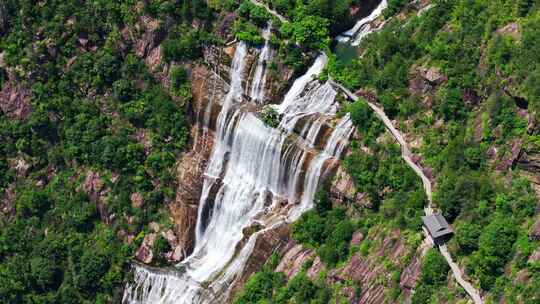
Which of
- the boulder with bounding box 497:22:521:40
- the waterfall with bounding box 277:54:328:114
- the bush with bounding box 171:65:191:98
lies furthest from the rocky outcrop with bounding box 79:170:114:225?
the boulder with bounding box 497:22:521:40

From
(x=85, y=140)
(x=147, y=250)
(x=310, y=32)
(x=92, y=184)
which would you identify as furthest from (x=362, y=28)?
(x=92, y=184)

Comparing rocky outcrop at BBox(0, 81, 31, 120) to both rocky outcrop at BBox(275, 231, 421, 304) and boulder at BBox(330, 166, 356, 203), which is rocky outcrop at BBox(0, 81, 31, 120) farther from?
rocky outcrop at BBox(275, 231, 421, 304)

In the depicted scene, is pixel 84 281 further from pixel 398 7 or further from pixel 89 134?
pixel 398 7

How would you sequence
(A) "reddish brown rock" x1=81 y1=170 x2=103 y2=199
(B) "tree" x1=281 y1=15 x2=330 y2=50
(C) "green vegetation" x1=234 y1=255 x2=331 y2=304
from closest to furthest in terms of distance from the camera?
(C) "green vegetation" x1=234 y1=255 x2=331 y2=304, (B) "tree" x1=281 y1=15 x2=330 y2=50, (A) "reddish brown rock" x1=81 y1=170 x2=103 y2=199

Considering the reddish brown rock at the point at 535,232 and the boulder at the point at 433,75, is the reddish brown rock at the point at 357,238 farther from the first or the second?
the reddish brown rock at the point at 535,232

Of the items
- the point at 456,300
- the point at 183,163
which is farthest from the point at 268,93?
the point at 456,300

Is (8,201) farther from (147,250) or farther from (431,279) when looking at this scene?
(431,279)

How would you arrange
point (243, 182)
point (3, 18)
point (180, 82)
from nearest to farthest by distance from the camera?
point (243, 182) → point (180, 82) → point (3, 18)
